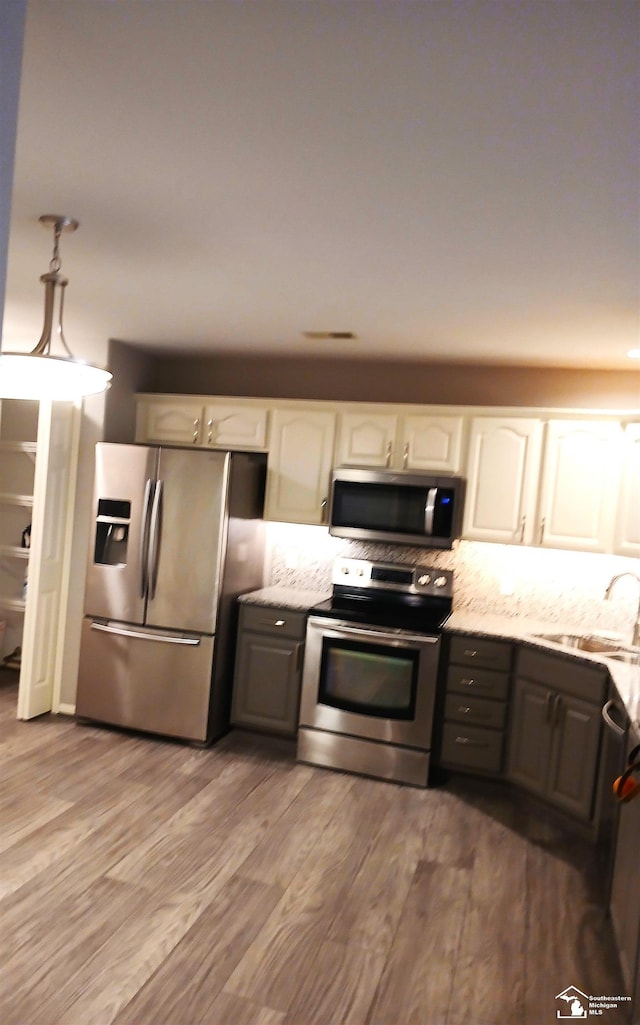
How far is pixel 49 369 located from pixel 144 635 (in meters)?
2.46

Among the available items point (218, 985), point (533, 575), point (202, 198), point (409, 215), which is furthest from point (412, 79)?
point (533, 575)

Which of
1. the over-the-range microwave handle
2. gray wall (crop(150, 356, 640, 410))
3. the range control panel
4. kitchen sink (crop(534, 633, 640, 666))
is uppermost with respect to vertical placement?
gray wall (crop(150, 356, 640, 410))

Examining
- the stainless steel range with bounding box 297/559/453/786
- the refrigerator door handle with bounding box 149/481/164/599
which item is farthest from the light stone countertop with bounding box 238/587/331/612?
the refrigerator door handle with bounding box 149/481/164/599

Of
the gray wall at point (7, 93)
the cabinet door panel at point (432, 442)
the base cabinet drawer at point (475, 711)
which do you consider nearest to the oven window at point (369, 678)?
the base cabinet drawer at point (475, 711)

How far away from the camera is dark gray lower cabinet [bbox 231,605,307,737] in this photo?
13.3 feet

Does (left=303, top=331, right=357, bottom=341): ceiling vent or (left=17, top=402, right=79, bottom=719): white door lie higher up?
A: (left=303, top=331, right=357, bottom=341): ceiling vent

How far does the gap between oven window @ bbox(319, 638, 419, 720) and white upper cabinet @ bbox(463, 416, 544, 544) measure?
0.83m

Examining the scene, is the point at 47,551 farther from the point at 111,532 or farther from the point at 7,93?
the point at 7,93

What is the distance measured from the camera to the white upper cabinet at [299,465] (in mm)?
4223

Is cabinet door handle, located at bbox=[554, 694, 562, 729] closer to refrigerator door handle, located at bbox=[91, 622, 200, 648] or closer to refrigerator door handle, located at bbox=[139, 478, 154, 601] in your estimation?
refrigerator door handle, located at bbox=[91, 622, 200, 648]

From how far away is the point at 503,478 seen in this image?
3910mm

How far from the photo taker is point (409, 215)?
6.53 feet

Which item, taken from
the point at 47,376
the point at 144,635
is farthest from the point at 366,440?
the point at 47,376

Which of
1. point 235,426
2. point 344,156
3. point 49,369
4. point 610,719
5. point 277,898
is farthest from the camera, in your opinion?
point 235,426
